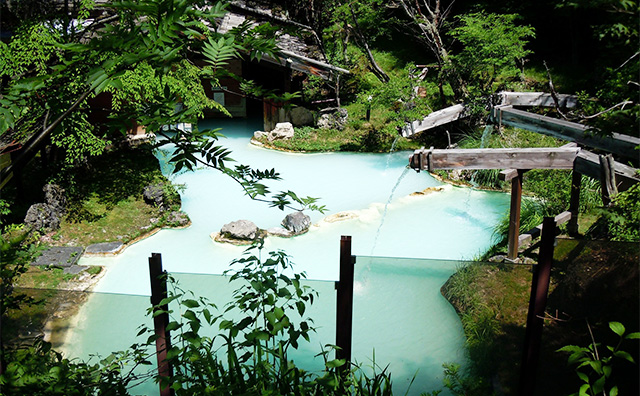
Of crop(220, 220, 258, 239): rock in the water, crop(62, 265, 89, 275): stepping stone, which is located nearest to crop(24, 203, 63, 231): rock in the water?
crop(62, 265, 89, 275): stepping stone

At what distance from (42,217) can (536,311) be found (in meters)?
6.60

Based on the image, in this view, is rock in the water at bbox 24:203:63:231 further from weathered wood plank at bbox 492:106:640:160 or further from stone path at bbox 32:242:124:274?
weathered wood plank at bbox 492:106:640:160

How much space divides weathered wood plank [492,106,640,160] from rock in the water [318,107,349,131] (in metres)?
5.80

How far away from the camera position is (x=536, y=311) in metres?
2.82

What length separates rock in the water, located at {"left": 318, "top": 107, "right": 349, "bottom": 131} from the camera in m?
12.3

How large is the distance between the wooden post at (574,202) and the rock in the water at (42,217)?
6629mm

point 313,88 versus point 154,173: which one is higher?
point 313,88

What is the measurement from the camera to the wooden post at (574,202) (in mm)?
5594

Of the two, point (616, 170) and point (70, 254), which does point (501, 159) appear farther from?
point (70, 254)

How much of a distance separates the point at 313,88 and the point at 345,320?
11396 millimetres

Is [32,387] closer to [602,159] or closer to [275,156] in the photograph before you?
[602,159]

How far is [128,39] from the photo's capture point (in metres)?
1.84

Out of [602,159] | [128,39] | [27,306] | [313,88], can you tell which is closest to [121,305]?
[27,306]

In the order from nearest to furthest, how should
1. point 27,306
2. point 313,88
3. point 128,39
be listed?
1. point 128,39
2. point 27,306
3. point 313,88
